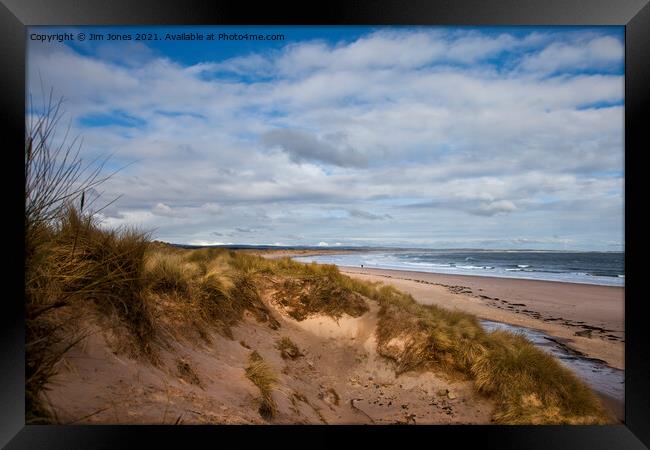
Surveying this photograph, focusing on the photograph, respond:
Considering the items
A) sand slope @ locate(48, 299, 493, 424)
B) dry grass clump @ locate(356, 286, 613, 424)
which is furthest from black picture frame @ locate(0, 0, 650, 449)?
dry grass clump @ locate(356, 286, 613, 424)

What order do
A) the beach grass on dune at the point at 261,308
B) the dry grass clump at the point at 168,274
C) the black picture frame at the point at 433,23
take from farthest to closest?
the dry grass clump at the point at 168,274
the beach grass on dune at the point at 261,308
the black picture frame at the point at 433,23

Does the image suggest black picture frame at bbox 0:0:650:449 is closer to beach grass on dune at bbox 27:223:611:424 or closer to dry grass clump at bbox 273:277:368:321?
beach grass on dune at bbox 27:223:611:424

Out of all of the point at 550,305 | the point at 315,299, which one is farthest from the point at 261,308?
the point at 550,305

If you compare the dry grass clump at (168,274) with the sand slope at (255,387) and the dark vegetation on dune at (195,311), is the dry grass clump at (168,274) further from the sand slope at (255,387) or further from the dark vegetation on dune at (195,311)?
the sand slope at (255,387)

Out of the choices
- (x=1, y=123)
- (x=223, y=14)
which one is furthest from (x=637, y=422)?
(x=1, y=123)

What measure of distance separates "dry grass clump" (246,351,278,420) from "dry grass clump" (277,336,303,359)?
0.97 m

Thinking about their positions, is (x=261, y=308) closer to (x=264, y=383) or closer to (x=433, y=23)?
(x=264, y=383)

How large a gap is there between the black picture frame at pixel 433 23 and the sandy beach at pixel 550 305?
190 cm

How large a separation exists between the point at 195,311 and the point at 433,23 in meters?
3.71

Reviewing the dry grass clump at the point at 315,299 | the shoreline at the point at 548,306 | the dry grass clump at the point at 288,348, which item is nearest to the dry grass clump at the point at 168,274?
the dry grass clump at the point at 288,348

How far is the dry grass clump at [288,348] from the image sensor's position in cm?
481

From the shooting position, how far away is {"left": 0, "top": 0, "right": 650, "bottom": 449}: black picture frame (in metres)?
2.47

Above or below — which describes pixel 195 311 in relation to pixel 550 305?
above

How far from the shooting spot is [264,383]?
3371mm
